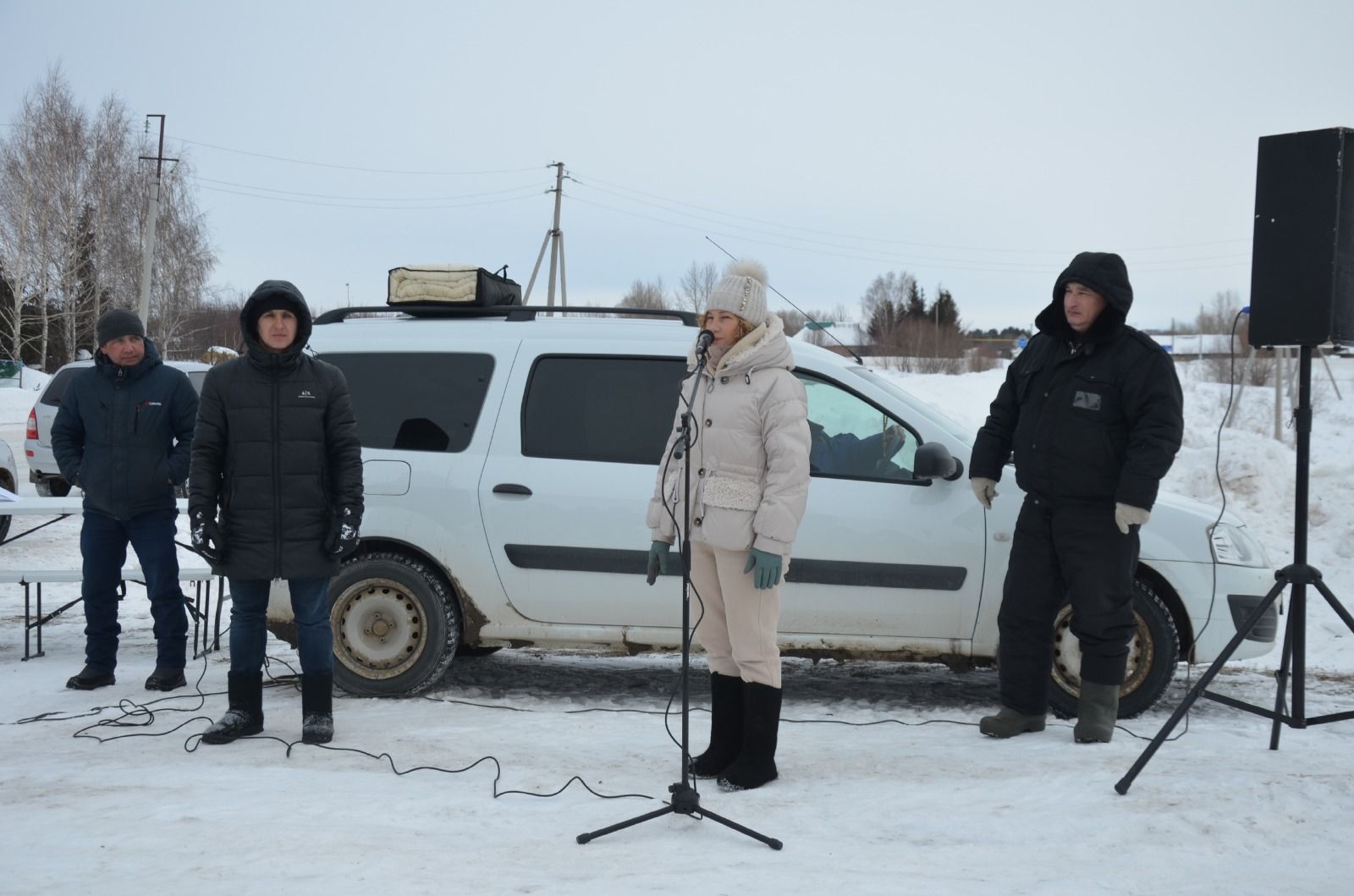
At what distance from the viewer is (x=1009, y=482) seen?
5.38m

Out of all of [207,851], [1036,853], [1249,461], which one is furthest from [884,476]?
[1249,461]

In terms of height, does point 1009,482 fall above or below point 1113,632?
above

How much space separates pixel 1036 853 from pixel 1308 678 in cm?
376

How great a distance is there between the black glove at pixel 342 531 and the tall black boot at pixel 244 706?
683 millimetres

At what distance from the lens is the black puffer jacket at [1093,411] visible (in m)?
4.55

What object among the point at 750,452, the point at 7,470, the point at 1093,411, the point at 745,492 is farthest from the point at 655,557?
the point at 7,470

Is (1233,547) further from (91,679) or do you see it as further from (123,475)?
(91,679)

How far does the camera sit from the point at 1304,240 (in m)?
4.41

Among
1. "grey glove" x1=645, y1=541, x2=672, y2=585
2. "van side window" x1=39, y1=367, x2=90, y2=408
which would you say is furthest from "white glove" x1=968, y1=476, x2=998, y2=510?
"van side window" x1=39, y1=367, x2=90, y2=408

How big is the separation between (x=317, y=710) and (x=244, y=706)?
330mm

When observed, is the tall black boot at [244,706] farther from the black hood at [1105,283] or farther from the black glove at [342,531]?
the black hood at [1105,283]

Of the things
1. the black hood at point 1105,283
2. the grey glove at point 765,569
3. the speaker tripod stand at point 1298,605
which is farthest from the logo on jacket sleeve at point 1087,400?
the grey glove at point 765,569

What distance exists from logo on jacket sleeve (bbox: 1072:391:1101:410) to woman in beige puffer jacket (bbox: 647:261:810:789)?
4.40 ft

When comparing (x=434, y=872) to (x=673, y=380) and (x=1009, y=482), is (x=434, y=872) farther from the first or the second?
(x=1009, y=482)
